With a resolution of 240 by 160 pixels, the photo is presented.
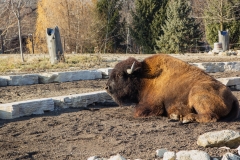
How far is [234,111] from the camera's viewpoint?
7.08m

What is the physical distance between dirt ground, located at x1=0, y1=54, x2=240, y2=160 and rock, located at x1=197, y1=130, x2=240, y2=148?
0.12 meters

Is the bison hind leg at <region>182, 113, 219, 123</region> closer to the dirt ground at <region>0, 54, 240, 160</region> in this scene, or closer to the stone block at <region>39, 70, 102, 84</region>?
the dirt ground at <region>0, 54, 240, 160</region>

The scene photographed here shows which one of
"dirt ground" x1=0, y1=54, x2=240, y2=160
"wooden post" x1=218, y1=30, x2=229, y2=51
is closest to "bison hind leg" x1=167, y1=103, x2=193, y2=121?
"dirt ground" x1=0, y1=54, x2=240, y2=160

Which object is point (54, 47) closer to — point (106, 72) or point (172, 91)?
point (106, 72)

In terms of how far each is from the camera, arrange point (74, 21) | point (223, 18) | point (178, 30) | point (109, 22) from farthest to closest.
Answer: point (109, 22) < point (74, 21) < point (178, 30) < point (223, 18)

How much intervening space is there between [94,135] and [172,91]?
6.18 feet

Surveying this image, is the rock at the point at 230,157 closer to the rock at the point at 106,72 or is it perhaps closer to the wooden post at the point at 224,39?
the rock at the point at 106,72

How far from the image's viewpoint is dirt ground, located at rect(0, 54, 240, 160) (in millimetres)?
5070

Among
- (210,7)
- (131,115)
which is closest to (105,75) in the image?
(131,115)

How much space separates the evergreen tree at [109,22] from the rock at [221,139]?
26.0 meters

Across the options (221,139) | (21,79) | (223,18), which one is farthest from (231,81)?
(223,18)

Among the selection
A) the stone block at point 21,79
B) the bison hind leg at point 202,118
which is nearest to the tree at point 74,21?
the stone block at point 21,79

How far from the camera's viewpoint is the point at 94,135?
19.8ft

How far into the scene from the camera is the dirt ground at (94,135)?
5070mm
